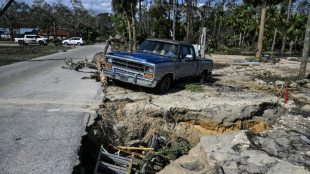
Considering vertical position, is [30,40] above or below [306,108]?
above

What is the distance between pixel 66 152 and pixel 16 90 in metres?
4.41

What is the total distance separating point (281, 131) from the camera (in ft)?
17.8

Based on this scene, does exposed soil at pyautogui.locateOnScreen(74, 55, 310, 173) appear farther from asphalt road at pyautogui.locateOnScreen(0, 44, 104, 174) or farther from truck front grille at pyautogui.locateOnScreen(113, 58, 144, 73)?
truck front grille at pyautogui.locateOnScreen(113, 58, 144, 73)

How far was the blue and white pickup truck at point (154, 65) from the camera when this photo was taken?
6.69m

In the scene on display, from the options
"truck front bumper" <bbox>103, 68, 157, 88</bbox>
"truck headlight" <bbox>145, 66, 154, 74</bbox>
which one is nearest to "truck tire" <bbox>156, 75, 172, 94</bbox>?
"truck front bumper" <bbox>103, 68, 157, 88</bbox>

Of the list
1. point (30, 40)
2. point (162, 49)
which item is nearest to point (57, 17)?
point (30, 40)

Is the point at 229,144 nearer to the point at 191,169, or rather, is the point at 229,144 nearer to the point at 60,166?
the point at 191,169

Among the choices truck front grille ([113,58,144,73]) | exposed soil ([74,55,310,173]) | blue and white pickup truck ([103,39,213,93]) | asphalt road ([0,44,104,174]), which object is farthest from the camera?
truck front grille ([113,58,144,73])

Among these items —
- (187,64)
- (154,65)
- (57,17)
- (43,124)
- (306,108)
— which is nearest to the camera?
(43,124)

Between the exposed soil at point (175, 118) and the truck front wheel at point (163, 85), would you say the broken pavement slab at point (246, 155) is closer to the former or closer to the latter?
the exposed soil at point (175, 118)

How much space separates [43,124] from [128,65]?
307 cm

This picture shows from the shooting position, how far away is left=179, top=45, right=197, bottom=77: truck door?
7.81m

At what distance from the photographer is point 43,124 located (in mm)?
4586

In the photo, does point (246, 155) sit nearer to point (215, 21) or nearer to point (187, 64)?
point (187, 64)
